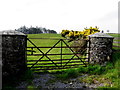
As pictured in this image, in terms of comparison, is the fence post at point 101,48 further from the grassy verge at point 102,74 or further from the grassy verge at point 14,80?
the grassy verge at point 14,80

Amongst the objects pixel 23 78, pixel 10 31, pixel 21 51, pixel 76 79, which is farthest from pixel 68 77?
pixel 10 31

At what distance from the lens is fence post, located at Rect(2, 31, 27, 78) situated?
250 inches

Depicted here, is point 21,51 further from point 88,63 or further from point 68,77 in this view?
point 88,63

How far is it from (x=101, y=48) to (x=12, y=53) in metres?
5.58

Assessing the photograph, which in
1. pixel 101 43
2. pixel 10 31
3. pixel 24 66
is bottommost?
pixel 24 66

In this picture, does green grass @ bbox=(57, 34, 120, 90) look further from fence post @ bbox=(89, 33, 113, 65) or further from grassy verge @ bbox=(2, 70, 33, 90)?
grassy verge @ bbox=(2, 70, 33, 90)

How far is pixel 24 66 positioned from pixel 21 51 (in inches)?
34.5

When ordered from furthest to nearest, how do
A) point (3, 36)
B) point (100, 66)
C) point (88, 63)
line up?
point (88, 63)
point (100, 66)
point (3, 36)

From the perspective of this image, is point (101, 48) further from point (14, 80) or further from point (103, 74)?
point (14, 80)

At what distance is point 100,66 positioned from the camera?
8.34 m

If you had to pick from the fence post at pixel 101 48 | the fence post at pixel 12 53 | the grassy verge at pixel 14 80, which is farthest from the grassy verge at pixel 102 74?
the fence post at pixel 12 53

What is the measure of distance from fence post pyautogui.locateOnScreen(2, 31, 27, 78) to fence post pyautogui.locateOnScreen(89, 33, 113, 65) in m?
4.72

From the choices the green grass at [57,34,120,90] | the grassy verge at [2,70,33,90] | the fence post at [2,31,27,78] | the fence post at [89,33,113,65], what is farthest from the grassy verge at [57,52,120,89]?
the fence post at [2,31,27,78]

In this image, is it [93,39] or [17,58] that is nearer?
[17,58]
